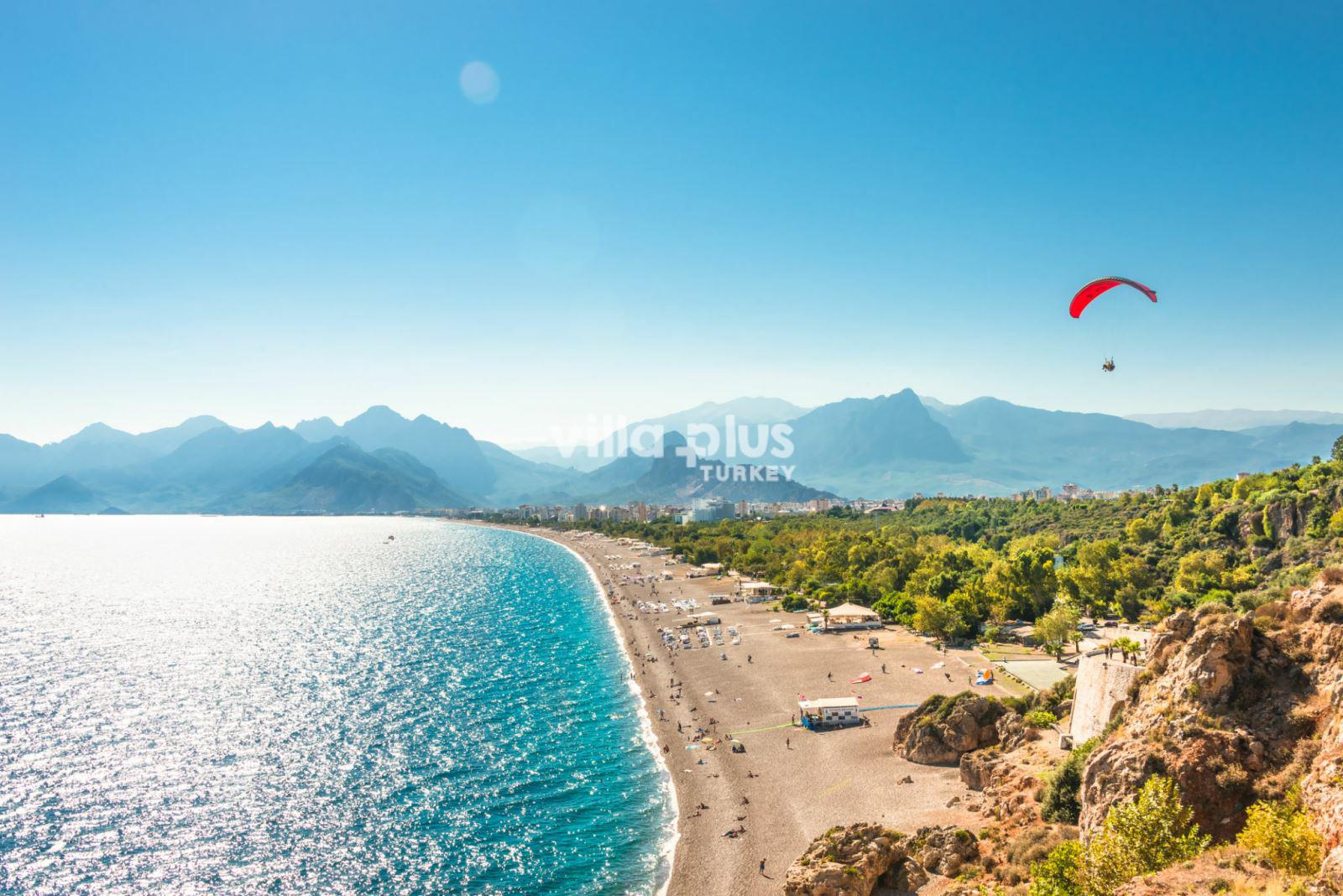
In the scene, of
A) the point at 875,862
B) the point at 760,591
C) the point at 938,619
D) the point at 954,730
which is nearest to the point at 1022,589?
the point at 938,619

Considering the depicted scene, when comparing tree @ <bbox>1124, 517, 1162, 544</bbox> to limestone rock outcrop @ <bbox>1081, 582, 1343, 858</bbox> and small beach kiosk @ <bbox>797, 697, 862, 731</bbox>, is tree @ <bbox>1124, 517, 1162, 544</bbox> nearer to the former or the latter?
small beach kiosk @ <bbox>797, 697, 862, 731</bbox>

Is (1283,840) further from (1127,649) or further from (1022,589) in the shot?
(1022,589)

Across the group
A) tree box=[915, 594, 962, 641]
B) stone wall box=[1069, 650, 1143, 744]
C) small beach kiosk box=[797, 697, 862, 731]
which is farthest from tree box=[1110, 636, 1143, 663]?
tree box=[915, 594, 962, 641]

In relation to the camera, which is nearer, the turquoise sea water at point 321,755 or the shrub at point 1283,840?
the shrub at point 1283,840

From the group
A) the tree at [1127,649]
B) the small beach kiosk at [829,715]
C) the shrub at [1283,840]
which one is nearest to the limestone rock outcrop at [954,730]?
the small beach kiosk at [829,715]

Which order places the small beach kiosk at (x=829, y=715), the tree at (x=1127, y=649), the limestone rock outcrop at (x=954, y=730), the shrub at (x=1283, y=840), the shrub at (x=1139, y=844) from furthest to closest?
the small beach kiosk at (x=829, y=715) < the limestone rock outcrop at (x=954, y=730) < the tree at (x=1127, y=649) < the shrub at (x=1139, y=844) < the shrub at (x=1283, y=840)

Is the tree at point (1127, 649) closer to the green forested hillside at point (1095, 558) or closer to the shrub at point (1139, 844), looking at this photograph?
the green forested hillside at point (1095, 558)
